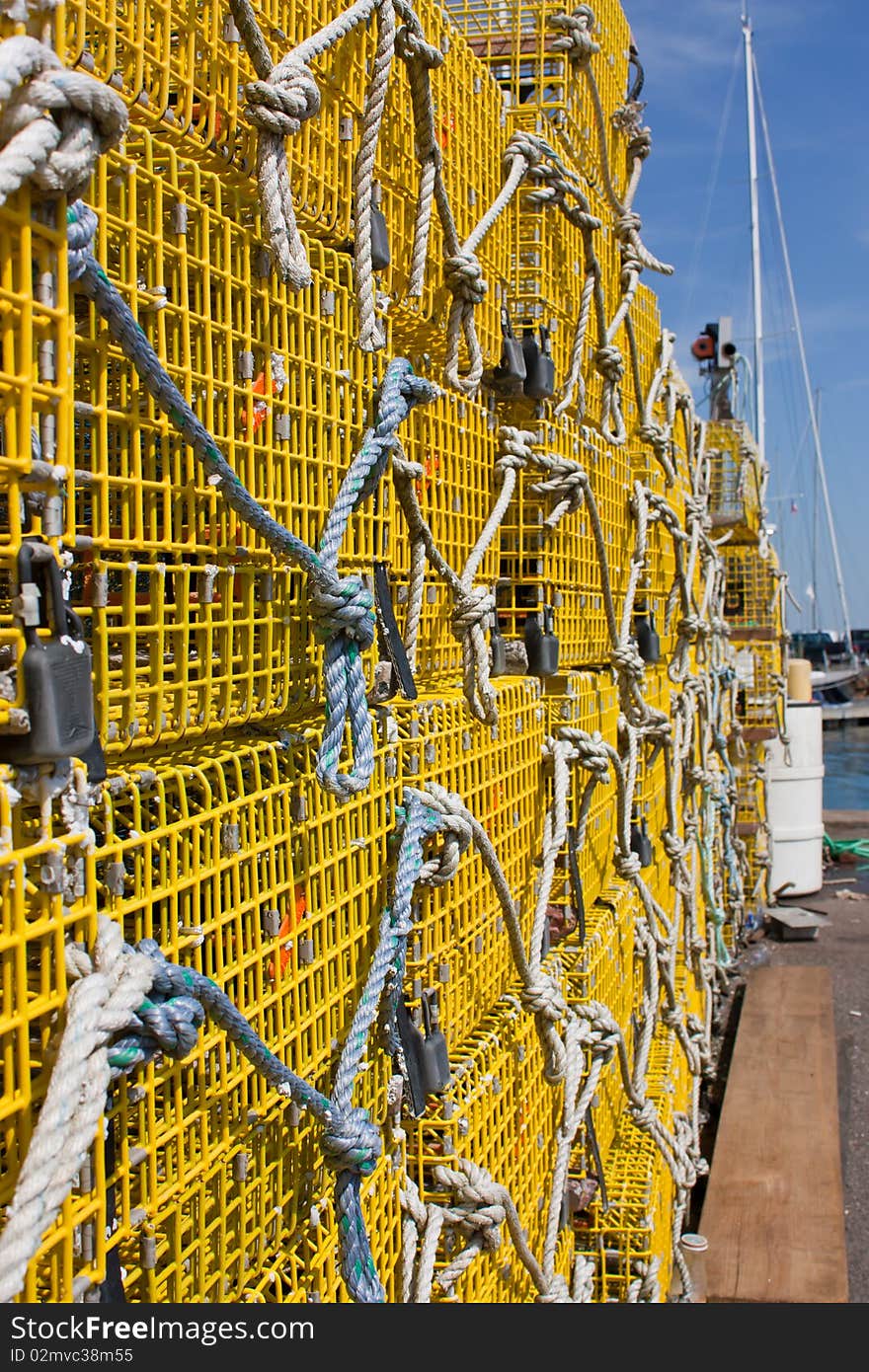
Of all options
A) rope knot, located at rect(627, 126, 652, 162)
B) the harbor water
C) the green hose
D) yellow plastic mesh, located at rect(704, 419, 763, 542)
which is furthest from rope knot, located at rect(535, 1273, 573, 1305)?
the harbor water

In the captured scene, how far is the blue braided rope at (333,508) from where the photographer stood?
86cm

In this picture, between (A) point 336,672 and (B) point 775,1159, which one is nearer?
(A) point 336,672

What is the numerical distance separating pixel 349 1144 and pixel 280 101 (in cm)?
97

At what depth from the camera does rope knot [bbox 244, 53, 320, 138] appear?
3.48ft

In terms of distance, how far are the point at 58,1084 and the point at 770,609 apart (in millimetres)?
7855

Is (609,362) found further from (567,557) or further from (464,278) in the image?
(464,278)

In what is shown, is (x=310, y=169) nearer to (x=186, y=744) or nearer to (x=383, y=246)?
(x=383, y=246)

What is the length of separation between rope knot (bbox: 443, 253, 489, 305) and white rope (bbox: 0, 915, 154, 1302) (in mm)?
1177

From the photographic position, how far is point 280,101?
1065 millimetres

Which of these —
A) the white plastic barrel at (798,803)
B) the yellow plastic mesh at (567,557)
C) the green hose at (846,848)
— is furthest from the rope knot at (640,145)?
the green hose at (846,848)

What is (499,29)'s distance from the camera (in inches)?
96.1

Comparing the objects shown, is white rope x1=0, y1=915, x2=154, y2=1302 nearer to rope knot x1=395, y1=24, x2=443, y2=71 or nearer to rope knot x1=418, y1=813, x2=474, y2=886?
rope knot x1=418, y1=813, x2=474, y2=886

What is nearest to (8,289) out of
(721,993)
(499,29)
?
(499,29)

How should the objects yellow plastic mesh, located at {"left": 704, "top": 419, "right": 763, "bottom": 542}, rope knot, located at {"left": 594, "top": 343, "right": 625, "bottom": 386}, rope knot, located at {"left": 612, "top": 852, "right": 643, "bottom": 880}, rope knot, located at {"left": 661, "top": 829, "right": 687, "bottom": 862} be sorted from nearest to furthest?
1. rope knot, located at {"left": 594, "top": 343, "right": 625, "bottom": 386}
2. rope knot, located at {"left": 612, "top": 852, "right": 643, "bottom": 880}
3. rope knot, located at {"left": 661, "top": 829, "right": 687, "bottom": 862}
4. yellow plastic mesh, located at {"left": 704, "top": 419, "right": 763, "bottom": 542}
